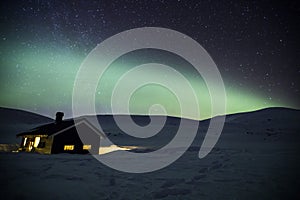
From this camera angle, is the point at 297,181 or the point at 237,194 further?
the point at 297,181

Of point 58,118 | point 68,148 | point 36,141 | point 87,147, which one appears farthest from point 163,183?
point 58,118

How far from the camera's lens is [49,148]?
18.5 meters

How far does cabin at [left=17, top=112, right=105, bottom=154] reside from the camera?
18.8 m

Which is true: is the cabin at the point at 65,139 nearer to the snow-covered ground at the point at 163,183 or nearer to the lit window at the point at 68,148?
the lit window at the point at 68,148

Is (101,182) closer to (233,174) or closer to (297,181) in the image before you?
(233,174)

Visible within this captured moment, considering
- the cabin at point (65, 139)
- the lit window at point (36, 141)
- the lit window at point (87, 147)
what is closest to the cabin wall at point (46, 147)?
the cabin at point (65, 139)

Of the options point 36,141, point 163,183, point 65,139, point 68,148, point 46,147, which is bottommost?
point 163,183

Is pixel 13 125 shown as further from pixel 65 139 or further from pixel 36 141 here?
pixel 65 139

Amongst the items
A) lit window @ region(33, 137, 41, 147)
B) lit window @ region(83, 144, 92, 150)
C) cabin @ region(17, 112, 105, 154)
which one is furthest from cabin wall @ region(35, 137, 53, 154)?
lit window @ region(83, 144, 92, 150)

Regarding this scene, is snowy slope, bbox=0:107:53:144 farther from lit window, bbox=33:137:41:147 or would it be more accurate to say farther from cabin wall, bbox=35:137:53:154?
cabin wall, bbox=35:137:53:154

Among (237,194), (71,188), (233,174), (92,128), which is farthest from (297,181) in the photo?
(92,128)

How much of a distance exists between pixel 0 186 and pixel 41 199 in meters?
2.33

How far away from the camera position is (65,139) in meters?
19.6

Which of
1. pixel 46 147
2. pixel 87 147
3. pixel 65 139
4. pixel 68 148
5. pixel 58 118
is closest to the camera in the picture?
pixel 46 147
